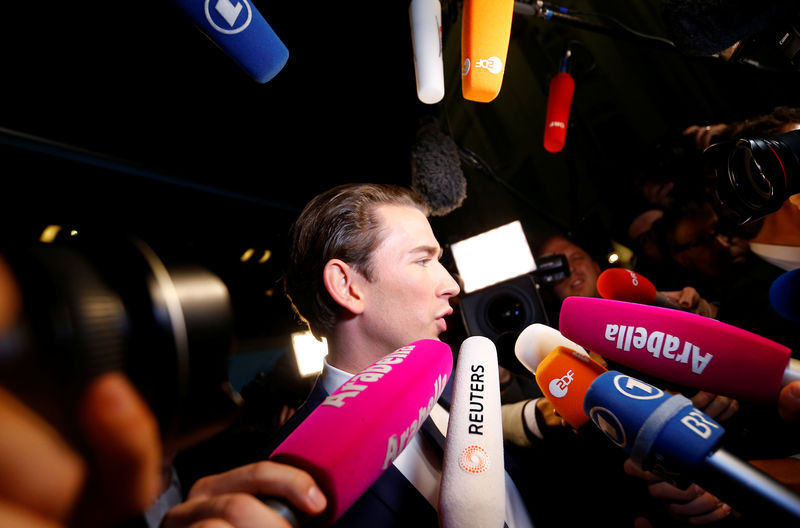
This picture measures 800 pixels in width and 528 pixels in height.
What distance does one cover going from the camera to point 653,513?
1.19m

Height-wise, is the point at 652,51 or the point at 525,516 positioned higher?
the point at 652,51

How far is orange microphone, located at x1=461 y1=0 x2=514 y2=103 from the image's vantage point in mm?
1021

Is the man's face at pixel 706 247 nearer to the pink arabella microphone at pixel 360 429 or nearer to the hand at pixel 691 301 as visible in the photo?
the hand at pixel 691 301

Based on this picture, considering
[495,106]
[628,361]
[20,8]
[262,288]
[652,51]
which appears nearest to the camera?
[628,361]

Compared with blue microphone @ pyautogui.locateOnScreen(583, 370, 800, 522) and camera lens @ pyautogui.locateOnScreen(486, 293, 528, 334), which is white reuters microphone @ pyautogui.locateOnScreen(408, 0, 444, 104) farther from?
camera lens @ pyautogui.locateOnScreen(486, 293, 528, 334)

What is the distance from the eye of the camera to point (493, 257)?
207cm

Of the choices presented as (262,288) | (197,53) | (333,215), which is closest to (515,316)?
(333,215)

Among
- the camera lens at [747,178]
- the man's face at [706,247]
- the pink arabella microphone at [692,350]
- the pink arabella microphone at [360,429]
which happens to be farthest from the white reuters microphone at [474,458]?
the man's face at [706,247]

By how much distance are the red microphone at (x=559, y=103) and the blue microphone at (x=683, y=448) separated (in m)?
1.61

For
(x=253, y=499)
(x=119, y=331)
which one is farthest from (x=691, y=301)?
(x=119, y=331)

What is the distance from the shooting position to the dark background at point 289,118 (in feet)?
4.02

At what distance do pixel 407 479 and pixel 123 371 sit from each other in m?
0.76

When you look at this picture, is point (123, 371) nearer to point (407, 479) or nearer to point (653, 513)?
point (407, 479)

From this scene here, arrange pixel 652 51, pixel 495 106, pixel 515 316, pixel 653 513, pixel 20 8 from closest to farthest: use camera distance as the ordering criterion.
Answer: pixel 20 8
pixel 653 513
pixel 515 316
pixel 652 51
pixel 495 106
